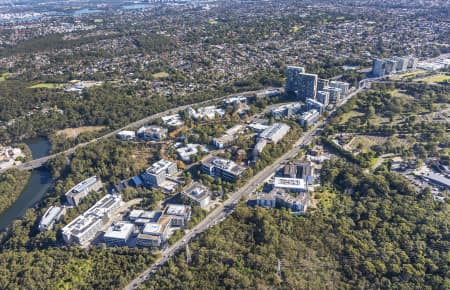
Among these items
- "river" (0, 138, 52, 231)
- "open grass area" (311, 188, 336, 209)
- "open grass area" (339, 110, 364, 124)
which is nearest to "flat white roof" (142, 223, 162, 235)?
"open grass area" (311, 188, 336, 209)

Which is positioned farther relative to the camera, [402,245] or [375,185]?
[375,185]

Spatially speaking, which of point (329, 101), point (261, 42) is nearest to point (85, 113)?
point (329, 101)

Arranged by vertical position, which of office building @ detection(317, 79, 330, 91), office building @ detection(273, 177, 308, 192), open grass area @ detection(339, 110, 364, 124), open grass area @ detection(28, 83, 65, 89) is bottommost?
open grass area @ detection(339, 110, 364, 124)

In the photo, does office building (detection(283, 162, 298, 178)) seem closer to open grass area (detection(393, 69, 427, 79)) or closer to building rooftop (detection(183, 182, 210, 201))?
building rooftop (detection(183, 182, 210, 201))

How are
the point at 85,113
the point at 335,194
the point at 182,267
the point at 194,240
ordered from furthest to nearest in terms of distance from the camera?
the point at 85,113
the point at 335,194
the point at 194,240
the point at 182,267

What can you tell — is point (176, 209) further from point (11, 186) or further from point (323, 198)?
point (11, 186)

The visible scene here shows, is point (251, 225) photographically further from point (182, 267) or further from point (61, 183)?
point (61, 183)
